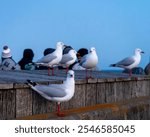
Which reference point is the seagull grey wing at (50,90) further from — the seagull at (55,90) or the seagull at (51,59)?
the seagull at (51,59)

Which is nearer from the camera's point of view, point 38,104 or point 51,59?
point 38,104

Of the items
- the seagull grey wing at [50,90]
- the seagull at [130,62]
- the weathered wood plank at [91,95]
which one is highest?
the seagull at [130,62]

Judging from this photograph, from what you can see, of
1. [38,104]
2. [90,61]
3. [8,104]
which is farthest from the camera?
[90,61]

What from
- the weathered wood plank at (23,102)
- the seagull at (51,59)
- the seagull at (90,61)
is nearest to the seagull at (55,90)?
the weathered wood plank at (23,102)

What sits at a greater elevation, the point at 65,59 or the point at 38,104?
the point at 65,59

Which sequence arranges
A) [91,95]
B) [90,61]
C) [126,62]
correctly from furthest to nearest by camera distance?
[126,62] → [90,61] → [91,95]

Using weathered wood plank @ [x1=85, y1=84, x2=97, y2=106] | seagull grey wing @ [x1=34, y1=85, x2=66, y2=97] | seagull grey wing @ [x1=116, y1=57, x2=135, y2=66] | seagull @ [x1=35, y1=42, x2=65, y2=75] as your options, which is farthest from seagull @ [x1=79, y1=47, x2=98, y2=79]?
seagull grey wing @ [x1=34, y1=85, x2=66, y2=97]

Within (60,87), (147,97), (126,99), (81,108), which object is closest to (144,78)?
(147,97)

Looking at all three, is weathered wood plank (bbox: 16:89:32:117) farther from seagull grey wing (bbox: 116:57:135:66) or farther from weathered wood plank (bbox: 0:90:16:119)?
seagull grey wing (bbox: 116:57:135:66)

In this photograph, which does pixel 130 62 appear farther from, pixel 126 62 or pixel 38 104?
pixel 38 104

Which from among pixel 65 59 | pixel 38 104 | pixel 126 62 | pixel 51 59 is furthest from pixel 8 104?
pixel 126 62

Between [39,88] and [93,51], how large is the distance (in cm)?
336

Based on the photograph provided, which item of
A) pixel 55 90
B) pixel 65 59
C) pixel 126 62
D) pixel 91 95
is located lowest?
pixel 91 95

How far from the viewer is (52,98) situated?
6430mm
